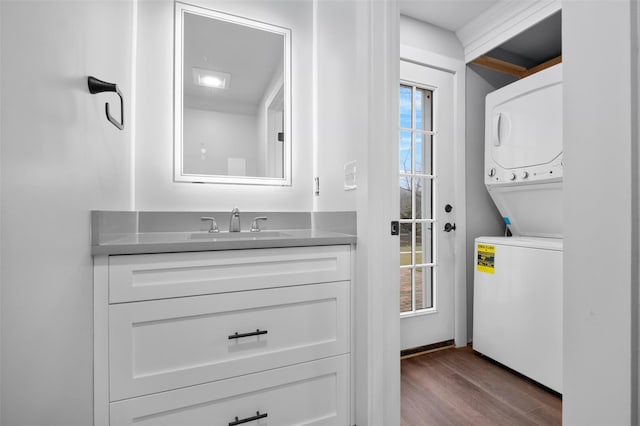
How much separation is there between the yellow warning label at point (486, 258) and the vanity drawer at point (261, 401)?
124 centimetres

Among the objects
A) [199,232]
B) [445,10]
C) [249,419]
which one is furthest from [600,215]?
[445,10]

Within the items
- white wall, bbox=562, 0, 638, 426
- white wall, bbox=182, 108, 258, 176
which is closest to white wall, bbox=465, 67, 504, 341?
white wall, bbox=182, 108, 258, 176

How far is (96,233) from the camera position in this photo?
0.93m

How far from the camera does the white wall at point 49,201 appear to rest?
51 centimetres

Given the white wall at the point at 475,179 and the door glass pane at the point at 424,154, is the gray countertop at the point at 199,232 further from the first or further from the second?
the white wall at the point at 475,179

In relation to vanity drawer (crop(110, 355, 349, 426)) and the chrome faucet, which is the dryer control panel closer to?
vanity drawer (crop(110, 355, 349, 426))

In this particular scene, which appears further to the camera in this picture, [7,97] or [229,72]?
[229,72]

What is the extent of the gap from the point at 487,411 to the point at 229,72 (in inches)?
88.6

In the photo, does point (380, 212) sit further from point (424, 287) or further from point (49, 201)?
point (424, 287)

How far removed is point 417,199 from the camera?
2.13 metres

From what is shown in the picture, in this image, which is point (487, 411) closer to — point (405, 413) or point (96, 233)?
point (405, 413)

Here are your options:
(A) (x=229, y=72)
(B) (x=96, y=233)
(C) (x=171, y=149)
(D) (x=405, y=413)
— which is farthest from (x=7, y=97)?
Result: (D) (x=405, y=413)

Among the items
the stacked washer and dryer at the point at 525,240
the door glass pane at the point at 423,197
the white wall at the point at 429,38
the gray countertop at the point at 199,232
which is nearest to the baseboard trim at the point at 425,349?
→ the stacked washer and dryer at the point at 525,240

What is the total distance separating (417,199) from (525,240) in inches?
27.4
